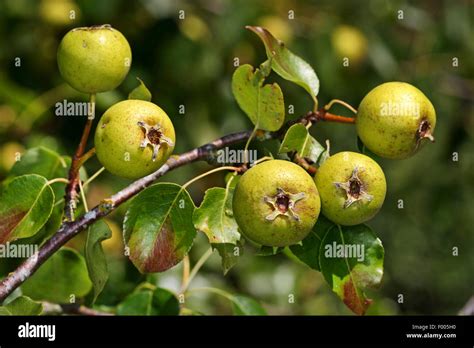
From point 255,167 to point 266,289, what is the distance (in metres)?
2.10

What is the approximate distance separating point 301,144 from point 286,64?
195 millimetres

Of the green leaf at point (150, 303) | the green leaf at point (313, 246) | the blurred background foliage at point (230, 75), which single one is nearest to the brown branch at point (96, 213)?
the green leaf at point (313, 246)

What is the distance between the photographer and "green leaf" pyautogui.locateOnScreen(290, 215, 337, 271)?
5.24ft

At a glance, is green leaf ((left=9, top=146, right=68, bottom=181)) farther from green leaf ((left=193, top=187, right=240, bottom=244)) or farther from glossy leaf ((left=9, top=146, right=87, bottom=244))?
green leaf ((left=193, top=187, right=240, bottom=244))

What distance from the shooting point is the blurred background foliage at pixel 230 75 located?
10.3ft

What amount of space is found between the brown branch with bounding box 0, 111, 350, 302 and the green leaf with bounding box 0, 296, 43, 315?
10 cm

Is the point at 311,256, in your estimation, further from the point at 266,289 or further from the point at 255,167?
the point at 266,289

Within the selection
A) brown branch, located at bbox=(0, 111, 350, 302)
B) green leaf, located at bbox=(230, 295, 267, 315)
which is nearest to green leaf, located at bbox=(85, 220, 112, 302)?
brown branch, located at bbox=(0, 111, 350, 302)

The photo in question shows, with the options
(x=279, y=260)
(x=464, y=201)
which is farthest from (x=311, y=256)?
(x=464, y=201)

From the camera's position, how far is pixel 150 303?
1997 mm

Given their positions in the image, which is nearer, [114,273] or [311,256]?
[311,256]
